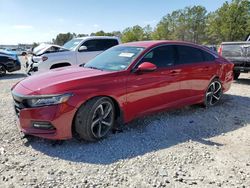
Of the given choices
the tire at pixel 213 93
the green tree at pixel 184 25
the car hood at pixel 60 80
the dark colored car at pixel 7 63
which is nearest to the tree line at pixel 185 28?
the green tree at pixel 184 25

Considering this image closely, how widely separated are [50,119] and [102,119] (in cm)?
85

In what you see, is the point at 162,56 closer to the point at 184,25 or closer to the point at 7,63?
the point at 7,63

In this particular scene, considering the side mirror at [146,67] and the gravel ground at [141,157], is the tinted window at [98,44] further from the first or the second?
the side mirror at [146,67]

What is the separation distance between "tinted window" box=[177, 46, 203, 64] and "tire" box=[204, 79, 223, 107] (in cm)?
76

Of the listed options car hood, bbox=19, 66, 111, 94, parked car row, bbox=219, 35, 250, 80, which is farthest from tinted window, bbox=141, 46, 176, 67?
parked car row, bbox=219, 35, 250, 80

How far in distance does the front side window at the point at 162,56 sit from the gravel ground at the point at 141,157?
43.2 inches

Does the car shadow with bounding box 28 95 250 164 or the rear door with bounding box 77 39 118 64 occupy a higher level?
the rear door with bounding box 77 39 118 64

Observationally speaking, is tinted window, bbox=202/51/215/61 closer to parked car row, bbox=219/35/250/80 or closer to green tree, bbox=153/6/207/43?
parked car row, bbox=219/35/250/80

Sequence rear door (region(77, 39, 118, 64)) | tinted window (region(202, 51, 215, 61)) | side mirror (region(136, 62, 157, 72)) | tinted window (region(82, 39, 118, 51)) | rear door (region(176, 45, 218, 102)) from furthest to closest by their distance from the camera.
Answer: tinted window (region(82, 39, 118, 51)), rear door (region(77, 39, 118, 64)), tinted window (region(202, 51, 215, 61)), rear door (region(176, 45, 218, 102)), side mirror (region(136, 62, 157, 72))

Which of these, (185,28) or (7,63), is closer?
(7,63)

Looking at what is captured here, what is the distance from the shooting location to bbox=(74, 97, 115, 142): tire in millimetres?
4100

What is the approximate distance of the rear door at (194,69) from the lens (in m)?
5.76

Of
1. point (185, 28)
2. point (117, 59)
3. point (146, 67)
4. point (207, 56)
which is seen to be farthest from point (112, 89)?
point (185, 28)

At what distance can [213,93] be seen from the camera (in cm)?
671
